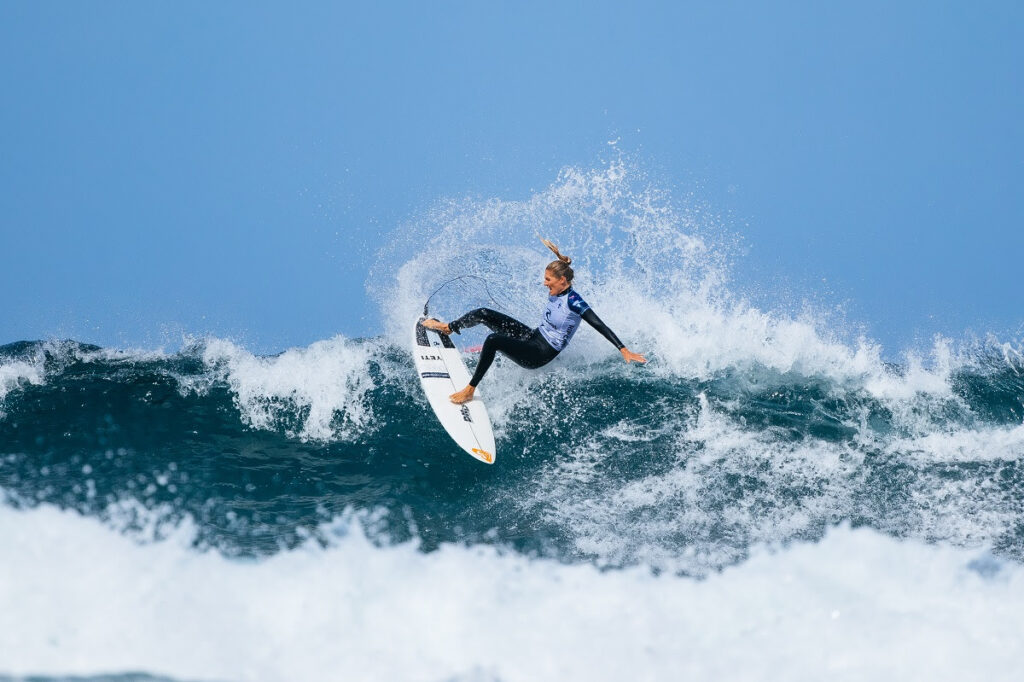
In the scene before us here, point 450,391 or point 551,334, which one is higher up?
point 551,334

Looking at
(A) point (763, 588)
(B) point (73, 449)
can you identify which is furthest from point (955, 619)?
(B) point (73, 449)

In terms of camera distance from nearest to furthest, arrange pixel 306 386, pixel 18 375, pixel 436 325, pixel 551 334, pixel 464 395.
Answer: pixel 464 395 → pixel 551 334 → pixel 306 386 → pixel 18 375 → pixel 436 325

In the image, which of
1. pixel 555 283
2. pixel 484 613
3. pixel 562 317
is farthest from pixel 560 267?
pixel 484 613

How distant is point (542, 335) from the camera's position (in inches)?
278

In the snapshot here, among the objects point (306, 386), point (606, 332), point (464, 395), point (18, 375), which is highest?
point (18, 375)

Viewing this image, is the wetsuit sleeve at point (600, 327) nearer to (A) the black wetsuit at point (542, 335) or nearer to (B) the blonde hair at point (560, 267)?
(A) the black wetsuit at point (542, 335)

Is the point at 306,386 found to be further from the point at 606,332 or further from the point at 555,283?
the point at 606,332

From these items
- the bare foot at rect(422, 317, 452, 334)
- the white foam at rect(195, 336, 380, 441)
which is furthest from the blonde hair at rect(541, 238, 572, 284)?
the white foam at rect(195, 336, 380, 441)

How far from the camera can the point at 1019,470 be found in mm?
6582

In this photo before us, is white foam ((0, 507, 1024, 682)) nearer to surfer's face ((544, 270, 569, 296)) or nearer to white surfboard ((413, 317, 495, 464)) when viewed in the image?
white surfboard ((413, 317, 495, 464))

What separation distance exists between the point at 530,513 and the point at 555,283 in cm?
185

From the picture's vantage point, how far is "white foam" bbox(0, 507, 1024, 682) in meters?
4.96

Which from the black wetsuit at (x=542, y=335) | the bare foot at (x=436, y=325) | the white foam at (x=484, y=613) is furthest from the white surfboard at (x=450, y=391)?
the white foam at (x=484, y=613)

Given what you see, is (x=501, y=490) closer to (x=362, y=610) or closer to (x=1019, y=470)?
(x=362, y=610)
